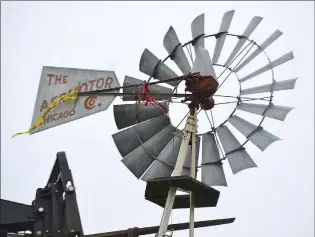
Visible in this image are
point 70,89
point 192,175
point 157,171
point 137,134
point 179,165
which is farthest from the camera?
point 137,134

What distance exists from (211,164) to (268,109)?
1.58 metres

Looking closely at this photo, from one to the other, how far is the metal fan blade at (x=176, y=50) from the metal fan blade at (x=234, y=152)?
1433 mm

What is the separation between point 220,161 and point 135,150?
1.69 metres

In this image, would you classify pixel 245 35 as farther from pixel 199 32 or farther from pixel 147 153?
pixel 147 153

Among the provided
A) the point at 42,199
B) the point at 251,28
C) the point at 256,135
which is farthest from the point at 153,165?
the point at 42,199

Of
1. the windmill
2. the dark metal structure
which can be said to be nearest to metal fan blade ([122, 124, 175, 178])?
the windmill

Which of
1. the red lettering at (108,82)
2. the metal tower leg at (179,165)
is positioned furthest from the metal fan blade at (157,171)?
the red lettering at (108,82)

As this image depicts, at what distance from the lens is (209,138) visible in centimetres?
1164

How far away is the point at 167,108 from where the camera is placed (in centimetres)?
1173

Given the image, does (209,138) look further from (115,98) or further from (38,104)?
(38,104)

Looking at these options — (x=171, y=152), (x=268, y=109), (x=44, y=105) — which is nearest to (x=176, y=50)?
(x=171, y=152)

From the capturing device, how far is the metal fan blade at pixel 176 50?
38.5 feet

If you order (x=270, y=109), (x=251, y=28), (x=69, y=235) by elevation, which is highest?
(x=251, y=28)

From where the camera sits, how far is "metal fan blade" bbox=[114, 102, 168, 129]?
38.2 feet
